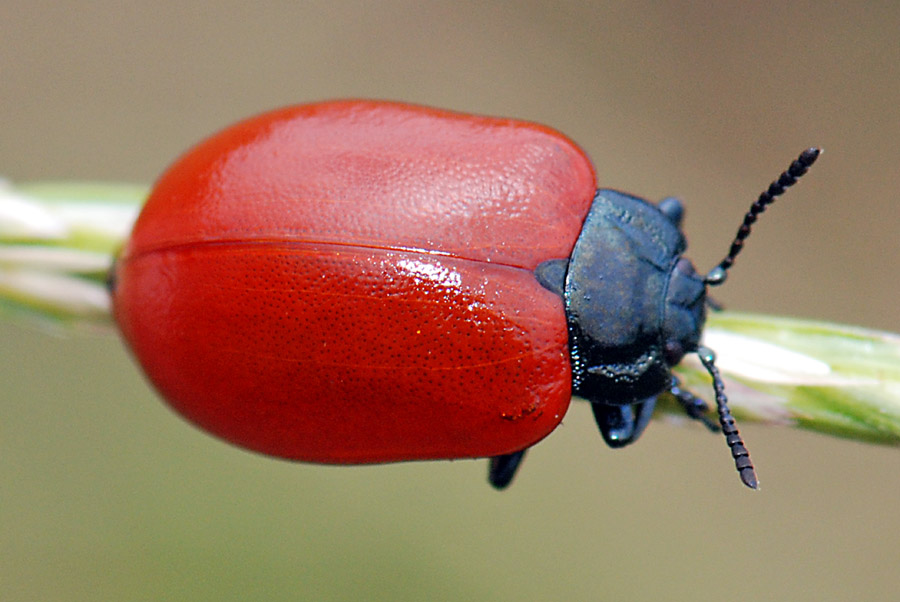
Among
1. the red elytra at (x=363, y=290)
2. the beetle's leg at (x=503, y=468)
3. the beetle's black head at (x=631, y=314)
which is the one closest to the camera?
the red elytra at (x=363, y=290)

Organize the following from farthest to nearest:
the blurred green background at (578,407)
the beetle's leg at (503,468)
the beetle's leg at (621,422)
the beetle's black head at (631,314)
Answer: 1. the blurred green background at (578,407)
2. the beetle's leg at (503,468)
3. the beetle's leg at (621,422)
4. the beetle's black head at (631,314)

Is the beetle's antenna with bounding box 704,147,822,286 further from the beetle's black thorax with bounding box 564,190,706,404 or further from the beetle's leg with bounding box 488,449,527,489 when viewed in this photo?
the beetle's leg with bounding box 488,449,527,489

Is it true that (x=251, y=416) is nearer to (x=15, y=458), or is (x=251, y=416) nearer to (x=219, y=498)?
(x=219, y=498)

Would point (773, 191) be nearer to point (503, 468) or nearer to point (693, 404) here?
point (693, 404)

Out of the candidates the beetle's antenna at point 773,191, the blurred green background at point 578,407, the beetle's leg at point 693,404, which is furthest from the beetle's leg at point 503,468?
the blurred green background at point 578,407

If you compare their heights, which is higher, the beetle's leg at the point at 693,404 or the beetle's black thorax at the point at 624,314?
the beetle's black thorax at the point at 624,314

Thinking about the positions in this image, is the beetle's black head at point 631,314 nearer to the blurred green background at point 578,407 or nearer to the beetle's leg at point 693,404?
the beetle's leg at point 693,404

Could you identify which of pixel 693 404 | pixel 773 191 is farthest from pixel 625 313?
pixel 773 191
